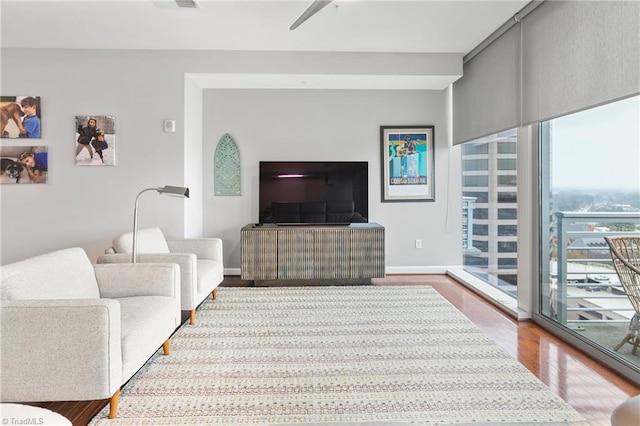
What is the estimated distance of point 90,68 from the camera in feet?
13.7

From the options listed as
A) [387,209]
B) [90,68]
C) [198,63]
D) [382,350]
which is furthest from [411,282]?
[90,68]

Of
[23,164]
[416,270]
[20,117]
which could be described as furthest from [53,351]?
[416,270]

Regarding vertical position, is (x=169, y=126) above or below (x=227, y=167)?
above

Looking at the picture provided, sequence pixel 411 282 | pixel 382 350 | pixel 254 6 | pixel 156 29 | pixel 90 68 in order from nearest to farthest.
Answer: pixel 382 350
pixel 254 6
pixel 156 29
pixel 90 68
pixel 411 282

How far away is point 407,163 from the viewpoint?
510 centimetres

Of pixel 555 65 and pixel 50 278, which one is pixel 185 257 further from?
pixel 555 65

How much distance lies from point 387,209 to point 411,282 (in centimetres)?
98

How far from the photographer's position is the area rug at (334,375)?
1.94 meters

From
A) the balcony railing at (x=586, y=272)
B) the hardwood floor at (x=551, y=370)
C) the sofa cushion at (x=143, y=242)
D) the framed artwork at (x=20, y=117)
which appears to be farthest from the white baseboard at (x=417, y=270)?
the framed artwork at (x=20, y=117)

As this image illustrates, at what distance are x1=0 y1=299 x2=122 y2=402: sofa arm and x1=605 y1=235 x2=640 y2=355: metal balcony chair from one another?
2866mm

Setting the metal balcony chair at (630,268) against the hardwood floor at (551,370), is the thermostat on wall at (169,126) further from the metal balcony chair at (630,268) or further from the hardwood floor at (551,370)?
the metal balcony chair at (630,268)

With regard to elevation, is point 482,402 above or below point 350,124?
below

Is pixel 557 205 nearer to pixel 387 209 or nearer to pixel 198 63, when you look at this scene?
pixel 387 209

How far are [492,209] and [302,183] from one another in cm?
222
